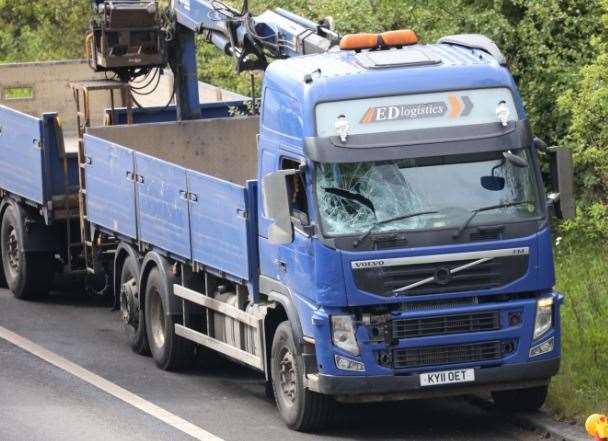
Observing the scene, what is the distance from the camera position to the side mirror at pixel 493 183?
1313 centimetres

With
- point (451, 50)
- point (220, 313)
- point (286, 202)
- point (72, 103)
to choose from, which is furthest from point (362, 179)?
point (72, 103)

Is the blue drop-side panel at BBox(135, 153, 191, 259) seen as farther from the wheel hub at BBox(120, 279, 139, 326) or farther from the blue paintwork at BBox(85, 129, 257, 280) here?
the wheel hub at BBox(120, 279, 139, 326)

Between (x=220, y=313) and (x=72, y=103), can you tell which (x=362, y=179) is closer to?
(x=220, y=313)

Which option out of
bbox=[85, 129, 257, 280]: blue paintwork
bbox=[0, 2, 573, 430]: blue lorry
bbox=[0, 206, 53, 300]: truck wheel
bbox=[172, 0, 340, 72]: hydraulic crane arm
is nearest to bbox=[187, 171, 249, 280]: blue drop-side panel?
bbox=[85, 129, 257, 280]: blue paintwork

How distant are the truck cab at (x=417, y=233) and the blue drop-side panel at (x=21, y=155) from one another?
6726 millimetres

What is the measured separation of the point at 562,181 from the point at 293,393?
2757 millimetres

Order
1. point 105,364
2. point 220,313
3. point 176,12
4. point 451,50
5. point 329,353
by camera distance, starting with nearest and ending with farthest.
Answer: point 329,353
point 451,50
point 220,313
point 105,364
point 176,12

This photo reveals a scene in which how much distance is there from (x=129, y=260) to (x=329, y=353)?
A: 4890mm

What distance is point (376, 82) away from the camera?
1321 cm

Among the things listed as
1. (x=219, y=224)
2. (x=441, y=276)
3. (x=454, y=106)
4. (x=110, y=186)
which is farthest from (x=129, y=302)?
(x=454, y=106)

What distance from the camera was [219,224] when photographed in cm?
1484

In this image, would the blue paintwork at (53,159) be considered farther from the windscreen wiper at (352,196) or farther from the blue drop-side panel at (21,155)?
the windscreen wiper at (352,196)

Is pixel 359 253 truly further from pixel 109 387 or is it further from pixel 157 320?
pixel 157 320

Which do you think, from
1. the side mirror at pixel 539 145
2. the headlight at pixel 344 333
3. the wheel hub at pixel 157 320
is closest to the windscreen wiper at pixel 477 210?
the side mirror at pixel 539 145
